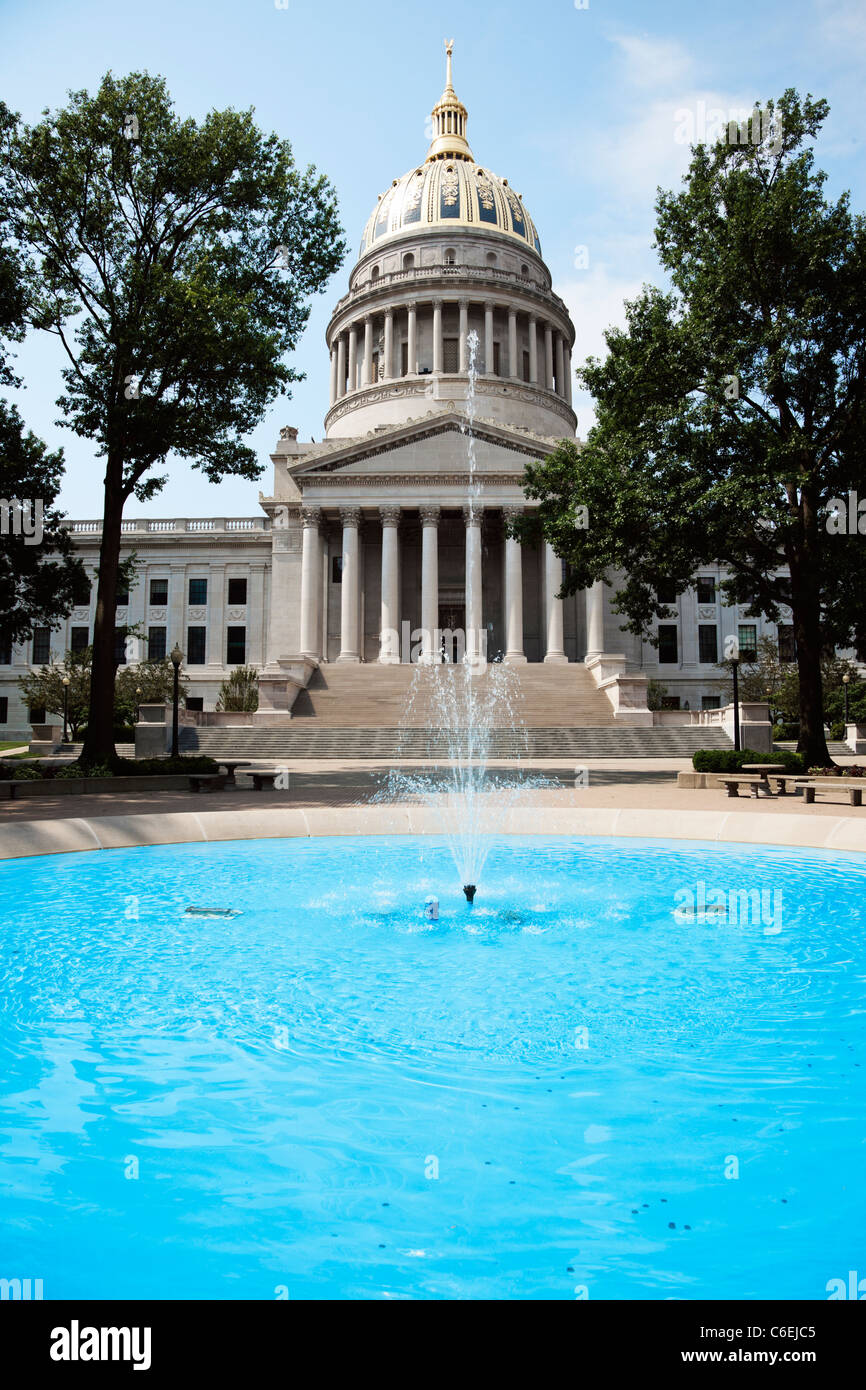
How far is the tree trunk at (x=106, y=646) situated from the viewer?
2272cm

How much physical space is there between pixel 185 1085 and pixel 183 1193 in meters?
1.21

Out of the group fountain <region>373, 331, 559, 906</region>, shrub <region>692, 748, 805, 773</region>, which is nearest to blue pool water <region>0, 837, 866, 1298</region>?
fountain <region>373, 331, 559, 906</region>

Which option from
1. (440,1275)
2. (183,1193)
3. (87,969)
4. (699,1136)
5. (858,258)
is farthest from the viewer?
(858,258)

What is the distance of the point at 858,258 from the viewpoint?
22094 mm

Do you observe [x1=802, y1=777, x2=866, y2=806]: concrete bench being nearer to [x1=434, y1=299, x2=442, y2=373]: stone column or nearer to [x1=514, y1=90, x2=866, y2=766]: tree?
[x1=514, y1=90, x2=866, y2=766]: tree

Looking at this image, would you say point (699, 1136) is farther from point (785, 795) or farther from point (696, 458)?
point (696, 458)

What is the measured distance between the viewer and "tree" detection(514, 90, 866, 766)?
2200 centimetres

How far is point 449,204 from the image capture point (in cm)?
7150

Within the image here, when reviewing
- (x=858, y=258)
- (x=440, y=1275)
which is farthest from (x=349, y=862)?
(x=858, y=258)

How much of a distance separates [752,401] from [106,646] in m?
18.7

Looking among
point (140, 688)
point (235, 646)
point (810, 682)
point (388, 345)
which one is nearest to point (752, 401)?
point (810, 682)

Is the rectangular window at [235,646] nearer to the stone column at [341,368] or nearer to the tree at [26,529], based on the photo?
the stone column at [341,368]

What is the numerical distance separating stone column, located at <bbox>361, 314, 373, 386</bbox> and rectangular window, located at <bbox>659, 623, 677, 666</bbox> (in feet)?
98.6

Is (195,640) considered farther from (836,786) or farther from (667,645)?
(836,786)
